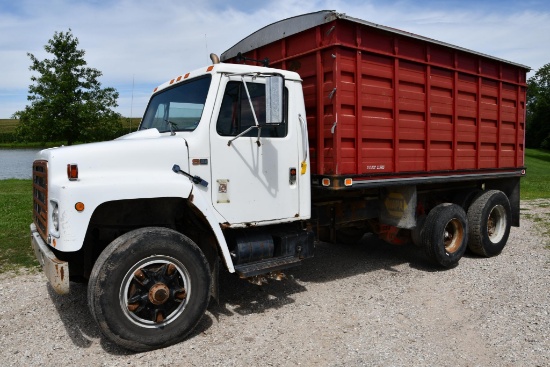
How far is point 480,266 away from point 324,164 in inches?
131

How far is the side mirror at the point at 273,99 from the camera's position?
4.19 meters

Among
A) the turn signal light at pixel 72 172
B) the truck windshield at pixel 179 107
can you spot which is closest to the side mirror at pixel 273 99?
the truck windshield at pixel 179 107

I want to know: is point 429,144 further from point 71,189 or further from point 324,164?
point 71,189

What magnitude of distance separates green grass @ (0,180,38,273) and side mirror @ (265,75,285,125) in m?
4.73

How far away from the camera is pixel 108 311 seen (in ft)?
12.7

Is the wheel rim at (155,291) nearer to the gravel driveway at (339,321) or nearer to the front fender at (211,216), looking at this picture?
the gravel driveway at (339,321)

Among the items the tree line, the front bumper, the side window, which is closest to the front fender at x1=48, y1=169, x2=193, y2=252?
the front bumper

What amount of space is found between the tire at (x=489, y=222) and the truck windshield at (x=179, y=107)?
486 cm

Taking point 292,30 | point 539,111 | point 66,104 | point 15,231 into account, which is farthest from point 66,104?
point 539,111

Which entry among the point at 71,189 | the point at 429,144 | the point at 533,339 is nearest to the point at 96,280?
the point at 71,189

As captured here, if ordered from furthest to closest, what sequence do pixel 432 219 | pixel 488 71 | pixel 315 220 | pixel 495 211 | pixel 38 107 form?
1. pixel 38 107
2. pixel 495 211
3. pixel 488 71
4. pixel 432 219
5. pixel 315 220

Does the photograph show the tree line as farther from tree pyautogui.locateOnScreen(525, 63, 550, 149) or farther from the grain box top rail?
tree pyautogui.locateOnScreen(525, 63, 550, 149)

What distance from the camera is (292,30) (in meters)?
5.62

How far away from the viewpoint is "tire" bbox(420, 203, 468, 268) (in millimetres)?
6531
